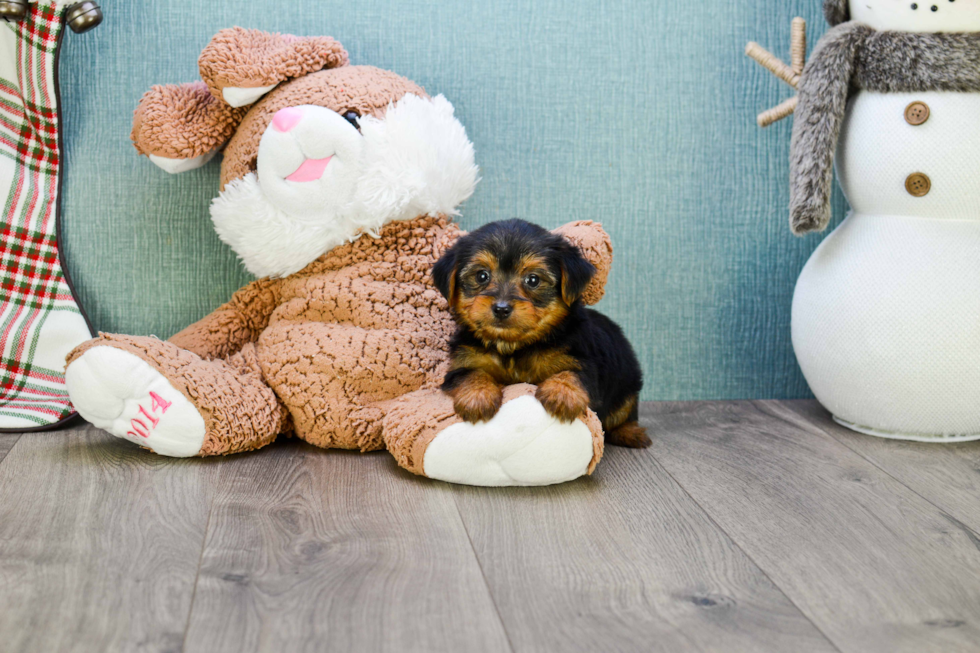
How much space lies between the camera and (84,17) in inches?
79.1

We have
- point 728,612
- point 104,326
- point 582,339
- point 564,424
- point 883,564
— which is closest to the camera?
point 728,612

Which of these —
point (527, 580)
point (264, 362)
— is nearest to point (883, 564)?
point (527, 580)

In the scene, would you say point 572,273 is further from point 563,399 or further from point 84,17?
point 84,17

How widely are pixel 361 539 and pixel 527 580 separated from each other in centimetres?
32

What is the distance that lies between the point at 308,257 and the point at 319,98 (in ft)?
1.23

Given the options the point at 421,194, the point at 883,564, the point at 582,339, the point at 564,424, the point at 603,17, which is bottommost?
the point at 883,564

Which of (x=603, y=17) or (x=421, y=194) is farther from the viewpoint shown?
(x=603, y=17)

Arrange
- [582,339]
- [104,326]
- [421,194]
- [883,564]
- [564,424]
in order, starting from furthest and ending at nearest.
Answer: [104,326] → [421,194] → [582,339] → [564,424] → [883,564]

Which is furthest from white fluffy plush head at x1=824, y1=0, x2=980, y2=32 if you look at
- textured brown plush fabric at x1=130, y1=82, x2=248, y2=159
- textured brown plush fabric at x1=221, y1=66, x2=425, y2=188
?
textured brown plush fabric at x1=130, y1=82, x2=248, y2=159

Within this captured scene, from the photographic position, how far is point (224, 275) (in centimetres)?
235

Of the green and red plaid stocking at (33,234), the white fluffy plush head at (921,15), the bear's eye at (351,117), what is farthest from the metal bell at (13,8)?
the white fluffy plush head at (921,15)

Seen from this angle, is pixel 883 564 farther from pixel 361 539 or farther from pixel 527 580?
pixel 361 539

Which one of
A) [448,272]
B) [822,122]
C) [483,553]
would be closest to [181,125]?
[448,272]

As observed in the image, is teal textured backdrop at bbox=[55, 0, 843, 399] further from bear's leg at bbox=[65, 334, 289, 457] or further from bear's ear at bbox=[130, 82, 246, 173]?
bear's leg at bbox=[65, 334, 289, 457]
